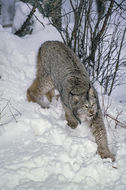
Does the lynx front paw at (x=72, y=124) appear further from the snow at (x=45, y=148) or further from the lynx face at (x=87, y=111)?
the lynx face at (x=87, y=111)

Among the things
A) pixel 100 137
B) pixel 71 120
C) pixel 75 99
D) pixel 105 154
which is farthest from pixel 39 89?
pixel 105 154

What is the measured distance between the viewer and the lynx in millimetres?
3680

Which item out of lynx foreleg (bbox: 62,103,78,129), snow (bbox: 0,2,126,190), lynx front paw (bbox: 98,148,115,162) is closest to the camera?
snow (bbox: 0,2,126,190)

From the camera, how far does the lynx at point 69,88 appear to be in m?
3.68

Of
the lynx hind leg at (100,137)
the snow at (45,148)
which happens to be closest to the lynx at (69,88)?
the lynx hind leg at (100,137)

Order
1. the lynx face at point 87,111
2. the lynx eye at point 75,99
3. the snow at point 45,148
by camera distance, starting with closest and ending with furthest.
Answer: the snow at point 45,148 < the lynx face at point 87,111 < the lynx eye at point 75,99

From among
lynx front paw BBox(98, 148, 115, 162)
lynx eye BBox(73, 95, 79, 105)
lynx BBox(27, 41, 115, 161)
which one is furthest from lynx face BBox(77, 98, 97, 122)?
lynx front paw BBox(98, 148, 115, 162)

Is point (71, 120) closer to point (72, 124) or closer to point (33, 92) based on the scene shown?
point (72, 124)

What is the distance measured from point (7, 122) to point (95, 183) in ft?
5.16

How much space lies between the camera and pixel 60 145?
3.47m

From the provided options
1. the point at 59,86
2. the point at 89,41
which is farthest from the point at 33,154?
the point at 89,41

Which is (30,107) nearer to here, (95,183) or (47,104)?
(47,104)

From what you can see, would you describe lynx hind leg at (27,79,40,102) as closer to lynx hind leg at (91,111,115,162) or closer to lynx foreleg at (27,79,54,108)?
lynx foreleg at (27,79,54,108)

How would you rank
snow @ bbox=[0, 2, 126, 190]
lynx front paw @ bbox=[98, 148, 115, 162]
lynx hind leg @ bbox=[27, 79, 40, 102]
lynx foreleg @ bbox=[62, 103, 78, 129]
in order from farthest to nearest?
1. lynx hind leg @ bbox=[27, 79, 40, 102]
2. lynx foreleg @ bbox=[62, 103, 78, 129]
3. lynx front paw @ bbox=[98, 148, 115, 162]
4. snow @ bbox=[0, 2, 126, 190]
